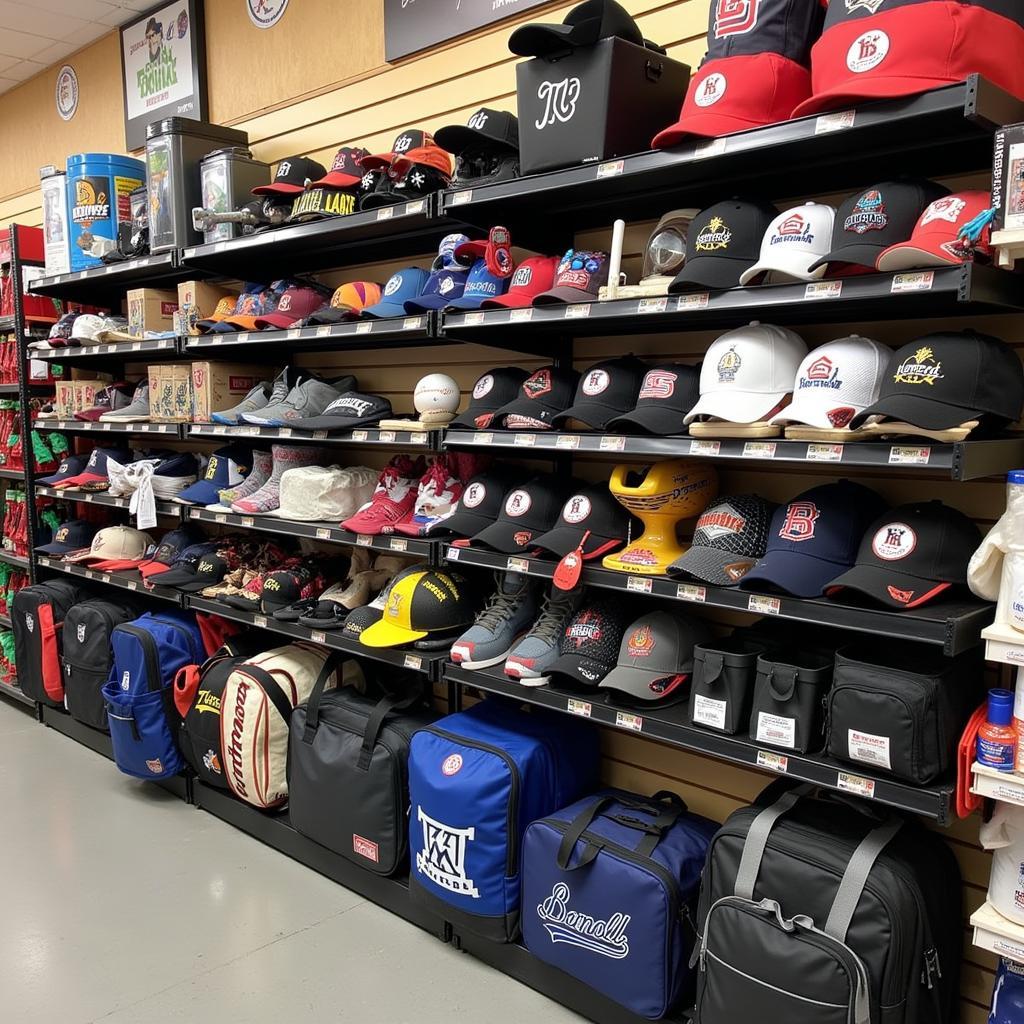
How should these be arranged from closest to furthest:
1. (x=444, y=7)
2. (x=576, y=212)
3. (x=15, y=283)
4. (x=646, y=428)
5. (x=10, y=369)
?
(x=646, y=428) < (x=576, y=212) < (x=444, y=7) < (x=15, y=283) < (x=10, y=369)

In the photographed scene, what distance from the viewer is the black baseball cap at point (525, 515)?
8.46 feet

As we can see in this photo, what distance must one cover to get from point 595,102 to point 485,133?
0.44 metres

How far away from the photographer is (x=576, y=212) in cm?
271

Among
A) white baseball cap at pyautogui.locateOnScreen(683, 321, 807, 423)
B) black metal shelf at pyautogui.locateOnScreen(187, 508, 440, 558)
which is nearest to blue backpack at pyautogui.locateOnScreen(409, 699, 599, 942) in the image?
black metal shelf at pyautogui.locateOnScreen(187, 508, 440, 558)

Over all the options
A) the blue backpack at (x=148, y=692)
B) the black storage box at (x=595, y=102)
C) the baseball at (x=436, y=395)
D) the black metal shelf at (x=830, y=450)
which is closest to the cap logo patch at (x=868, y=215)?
the black metal shelf at (x=830, y=450)

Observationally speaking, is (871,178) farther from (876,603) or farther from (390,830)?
(390,830)

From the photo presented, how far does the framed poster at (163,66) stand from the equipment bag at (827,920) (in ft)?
13.8

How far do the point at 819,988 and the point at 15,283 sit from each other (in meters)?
5.06

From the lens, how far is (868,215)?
1829mm

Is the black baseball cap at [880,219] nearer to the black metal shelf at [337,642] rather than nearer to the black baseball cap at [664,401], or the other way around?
the black baseball cap at [664,401]

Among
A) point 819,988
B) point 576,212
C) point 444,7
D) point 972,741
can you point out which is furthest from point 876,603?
point 444,7

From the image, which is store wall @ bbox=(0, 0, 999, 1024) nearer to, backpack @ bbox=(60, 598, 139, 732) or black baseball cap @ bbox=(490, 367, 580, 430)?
black baseball cap @ bbox=(490, 367, 580, 430)

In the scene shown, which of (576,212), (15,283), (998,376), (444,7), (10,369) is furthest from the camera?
(10,369)

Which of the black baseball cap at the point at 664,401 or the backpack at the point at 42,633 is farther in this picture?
the backpack at the point at 42,633
